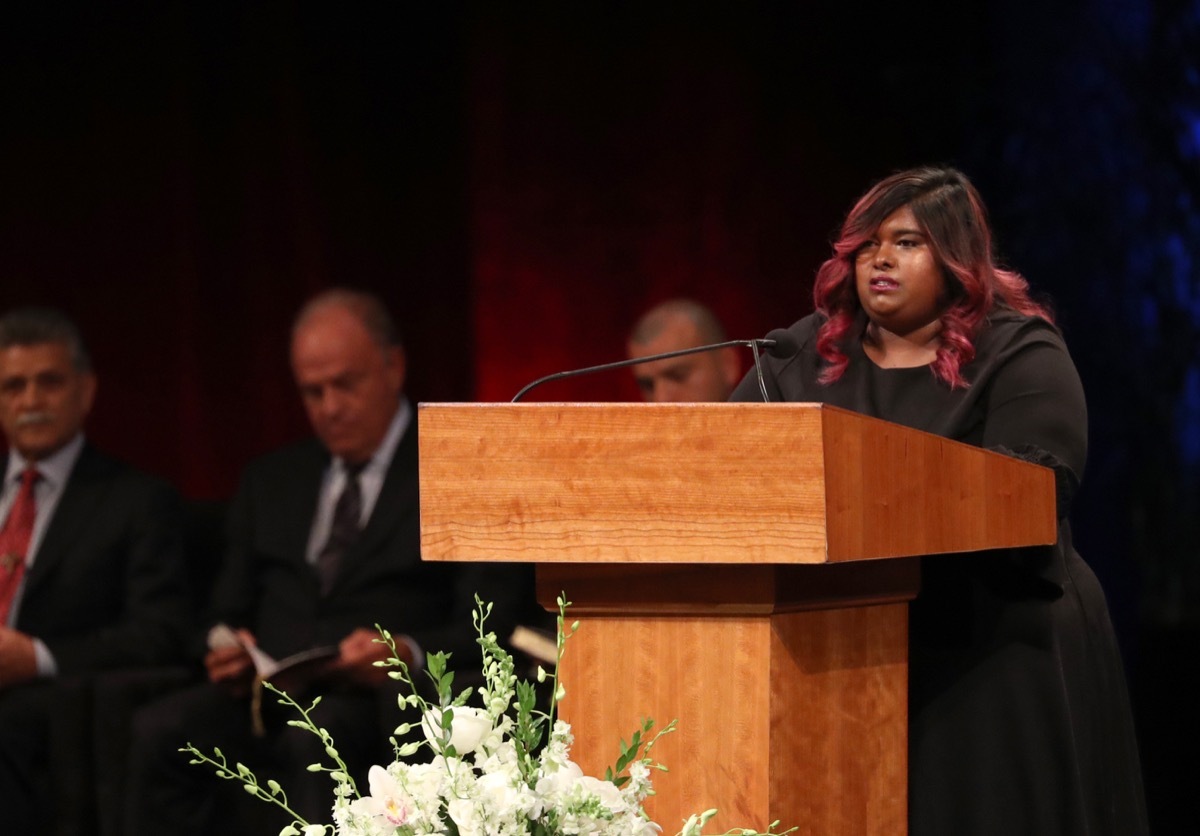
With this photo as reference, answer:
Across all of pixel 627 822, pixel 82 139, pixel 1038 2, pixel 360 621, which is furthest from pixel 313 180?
pixel 627 822

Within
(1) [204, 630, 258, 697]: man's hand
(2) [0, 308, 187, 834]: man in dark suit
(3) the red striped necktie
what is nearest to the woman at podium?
(1) [204, 630, 258, 697]: man's hand

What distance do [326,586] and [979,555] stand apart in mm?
2254

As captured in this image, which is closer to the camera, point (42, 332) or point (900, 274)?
point (900, 274)

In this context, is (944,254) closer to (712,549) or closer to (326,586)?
(712,549)

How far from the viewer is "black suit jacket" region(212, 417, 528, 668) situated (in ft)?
12.8

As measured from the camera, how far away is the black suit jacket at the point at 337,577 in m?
3.90

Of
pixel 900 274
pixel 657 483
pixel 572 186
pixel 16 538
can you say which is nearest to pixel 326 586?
A: pixel 16 538

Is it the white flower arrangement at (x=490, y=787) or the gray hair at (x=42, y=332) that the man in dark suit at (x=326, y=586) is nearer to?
the gray hair at (x=42, y=332)

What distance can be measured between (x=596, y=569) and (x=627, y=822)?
372 mm

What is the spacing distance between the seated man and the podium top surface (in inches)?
90.1

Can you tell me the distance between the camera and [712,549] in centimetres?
158

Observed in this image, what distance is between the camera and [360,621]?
399cm

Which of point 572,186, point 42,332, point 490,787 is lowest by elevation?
point 490,787

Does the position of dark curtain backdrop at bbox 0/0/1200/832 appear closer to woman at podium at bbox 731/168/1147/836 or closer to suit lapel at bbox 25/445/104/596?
suit lapel at bbox 25/445/104/596
